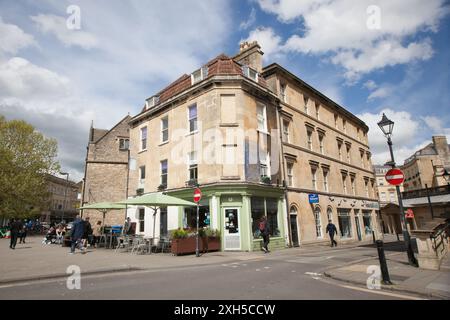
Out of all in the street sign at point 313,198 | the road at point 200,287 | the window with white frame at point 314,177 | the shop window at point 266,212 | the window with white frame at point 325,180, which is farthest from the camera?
the window with white frame at point 325,180

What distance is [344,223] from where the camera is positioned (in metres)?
26.3

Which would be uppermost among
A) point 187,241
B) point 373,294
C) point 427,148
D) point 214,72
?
point 427,148

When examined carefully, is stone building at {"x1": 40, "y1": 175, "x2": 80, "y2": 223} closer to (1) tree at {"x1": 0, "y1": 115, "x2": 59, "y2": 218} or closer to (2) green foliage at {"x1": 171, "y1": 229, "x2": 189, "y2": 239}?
(1) tree at {"x1": 0, "y1": 115, "x2": 59, "y2": 218}

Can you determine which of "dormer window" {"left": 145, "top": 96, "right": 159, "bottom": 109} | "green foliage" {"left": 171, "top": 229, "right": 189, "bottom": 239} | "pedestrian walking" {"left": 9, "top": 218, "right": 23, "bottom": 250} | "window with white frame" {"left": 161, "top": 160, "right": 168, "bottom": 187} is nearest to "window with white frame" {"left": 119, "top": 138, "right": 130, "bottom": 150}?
"dormer window" {"left": 145, "top": 96, "right": 159, "bottom": 109}

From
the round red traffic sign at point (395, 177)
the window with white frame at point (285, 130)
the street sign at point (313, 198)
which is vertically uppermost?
the window with white frame at point (285, 130)

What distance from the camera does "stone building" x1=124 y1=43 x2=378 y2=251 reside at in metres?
16.8

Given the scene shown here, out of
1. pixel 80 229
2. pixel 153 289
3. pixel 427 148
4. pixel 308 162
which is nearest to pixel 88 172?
pixel 80 229

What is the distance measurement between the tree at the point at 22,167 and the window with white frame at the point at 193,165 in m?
24.2

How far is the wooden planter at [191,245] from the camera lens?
13723 mm

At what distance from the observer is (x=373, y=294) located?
6.19 meters

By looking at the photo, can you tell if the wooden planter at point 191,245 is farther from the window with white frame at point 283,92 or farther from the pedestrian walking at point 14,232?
the window with white frame at point 283,92

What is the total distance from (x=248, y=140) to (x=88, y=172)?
20.1 meters

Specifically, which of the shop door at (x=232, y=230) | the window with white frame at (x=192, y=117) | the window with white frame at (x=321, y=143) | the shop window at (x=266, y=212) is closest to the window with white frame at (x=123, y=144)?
the window with white frame at (x=192, y=117)
